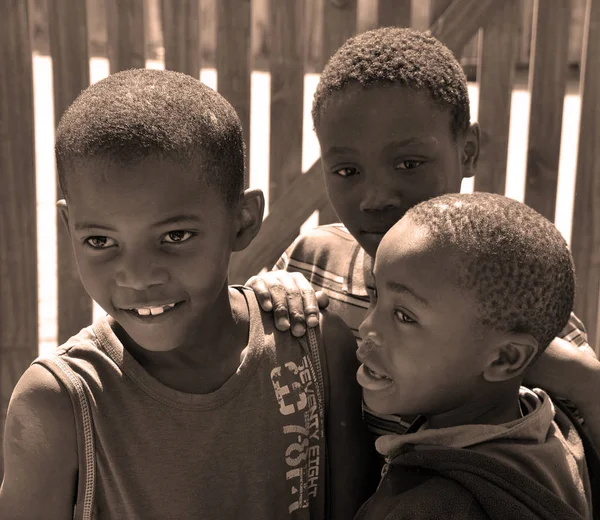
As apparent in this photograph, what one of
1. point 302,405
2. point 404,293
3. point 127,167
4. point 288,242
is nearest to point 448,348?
point 404,293

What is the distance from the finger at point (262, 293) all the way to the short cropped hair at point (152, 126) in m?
0.36

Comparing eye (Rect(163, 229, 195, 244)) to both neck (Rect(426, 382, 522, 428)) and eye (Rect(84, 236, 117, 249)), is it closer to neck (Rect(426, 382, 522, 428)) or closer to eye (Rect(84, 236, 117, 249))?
eye (Rect(84, 236, 117, 249))

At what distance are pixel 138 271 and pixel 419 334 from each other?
2.18 feet

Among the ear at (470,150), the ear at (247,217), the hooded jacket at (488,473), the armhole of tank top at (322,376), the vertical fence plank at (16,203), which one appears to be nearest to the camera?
the hooded jacket at (488,473)

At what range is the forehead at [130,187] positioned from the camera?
1.86 m

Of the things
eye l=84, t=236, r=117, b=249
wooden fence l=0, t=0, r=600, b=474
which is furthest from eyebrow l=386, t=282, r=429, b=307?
wooden fence l=0, t=0, r=600, b=474

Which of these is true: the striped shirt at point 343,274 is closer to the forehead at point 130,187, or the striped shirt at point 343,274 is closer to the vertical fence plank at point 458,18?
the forehead at point 130,187

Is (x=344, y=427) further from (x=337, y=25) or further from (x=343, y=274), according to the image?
(x=337, y=25)

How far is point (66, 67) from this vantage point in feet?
12.3

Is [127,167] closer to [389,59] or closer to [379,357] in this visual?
[379,357]

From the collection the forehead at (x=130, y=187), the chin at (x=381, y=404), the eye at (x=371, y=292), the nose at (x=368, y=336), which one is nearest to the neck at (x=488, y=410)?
the chin at (x=381, y=404)

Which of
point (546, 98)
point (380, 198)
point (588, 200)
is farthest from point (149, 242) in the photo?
point (588, 200)

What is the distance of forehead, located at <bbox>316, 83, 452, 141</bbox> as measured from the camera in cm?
237

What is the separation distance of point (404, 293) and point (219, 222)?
474mm
